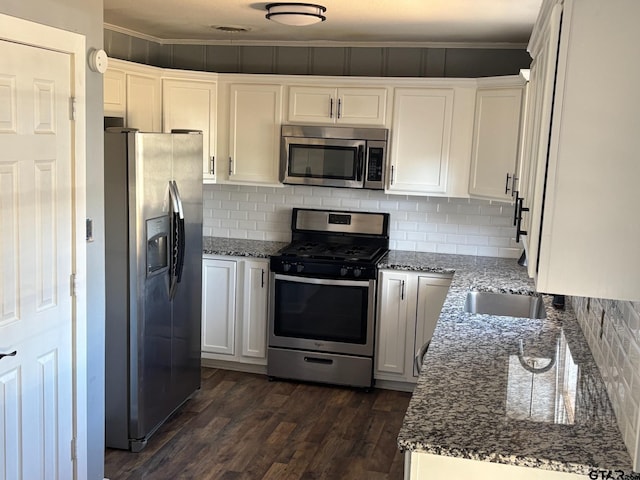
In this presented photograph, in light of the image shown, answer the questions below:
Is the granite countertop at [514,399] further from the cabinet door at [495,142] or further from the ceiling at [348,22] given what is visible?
the ceiling at [348,22]

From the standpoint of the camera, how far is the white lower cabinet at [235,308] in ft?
16.2

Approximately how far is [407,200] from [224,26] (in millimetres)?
1803

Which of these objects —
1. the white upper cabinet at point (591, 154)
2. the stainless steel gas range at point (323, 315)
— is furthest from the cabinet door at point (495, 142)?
the white upper cabinet at point (591, 154)

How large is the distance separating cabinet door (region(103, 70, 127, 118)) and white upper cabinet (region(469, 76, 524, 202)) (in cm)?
232

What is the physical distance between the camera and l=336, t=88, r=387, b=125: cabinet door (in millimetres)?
4801

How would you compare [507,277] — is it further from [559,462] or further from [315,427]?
[559,462]

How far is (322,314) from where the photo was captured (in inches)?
189

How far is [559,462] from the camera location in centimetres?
186

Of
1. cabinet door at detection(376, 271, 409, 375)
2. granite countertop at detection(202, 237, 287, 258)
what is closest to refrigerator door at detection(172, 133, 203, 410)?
granite countertop at detection(202, 237, 287, 258)

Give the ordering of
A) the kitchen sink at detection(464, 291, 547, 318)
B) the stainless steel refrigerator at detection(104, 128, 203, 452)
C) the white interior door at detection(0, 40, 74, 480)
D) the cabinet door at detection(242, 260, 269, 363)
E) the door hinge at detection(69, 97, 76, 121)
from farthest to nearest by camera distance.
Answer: the cabinet door at detection(242, 260, 269, 363) → the kitchen sink at detection(464, 291, 547, 318) → the stainless steel refrigerator at detection(104, 128, 203, 452) → the door hinge at detection(69, 97, 76, 121) → the white interior door at detection(0, 40, 74, 480)

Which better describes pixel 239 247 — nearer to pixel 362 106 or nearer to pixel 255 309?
pixel 255 309

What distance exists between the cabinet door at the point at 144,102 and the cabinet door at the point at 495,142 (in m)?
2.21

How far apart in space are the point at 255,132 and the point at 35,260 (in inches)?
100

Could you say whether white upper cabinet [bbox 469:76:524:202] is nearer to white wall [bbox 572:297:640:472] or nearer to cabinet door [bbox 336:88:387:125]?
cabinet door [bbox 336:88:387:125]
